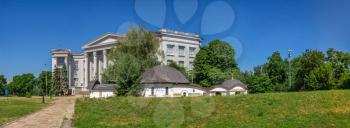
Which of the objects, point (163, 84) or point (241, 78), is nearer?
point (163, 84)

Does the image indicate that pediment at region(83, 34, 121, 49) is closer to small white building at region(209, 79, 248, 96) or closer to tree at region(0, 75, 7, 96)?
tree at region(0, 75, 7, 96)

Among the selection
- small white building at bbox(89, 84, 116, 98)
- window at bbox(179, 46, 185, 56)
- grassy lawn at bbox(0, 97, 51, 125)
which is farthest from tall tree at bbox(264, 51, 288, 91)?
grassy lawn at bbox(0, 97, 51, 125)

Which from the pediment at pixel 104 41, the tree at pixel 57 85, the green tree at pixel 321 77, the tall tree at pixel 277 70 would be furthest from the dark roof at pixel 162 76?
the tree at pixel 57 85

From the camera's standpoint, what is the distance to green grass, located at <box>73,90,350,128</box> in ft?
55.9

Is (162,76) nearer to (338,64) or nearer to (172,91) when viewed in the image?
(172,91)

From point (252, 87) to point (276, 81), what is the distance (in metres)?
15.5

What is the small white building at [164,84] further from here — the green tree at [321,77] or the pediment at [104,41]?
the pediment at [104,41]

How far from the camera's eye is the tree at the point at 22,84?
399ft

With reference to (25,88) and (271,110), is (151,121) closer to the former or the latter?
(271,110)

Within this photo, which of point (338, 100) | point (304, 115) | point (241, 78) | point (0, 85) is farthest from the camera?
point (0, 85)

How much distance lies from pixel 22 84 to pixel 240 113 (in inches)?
4550

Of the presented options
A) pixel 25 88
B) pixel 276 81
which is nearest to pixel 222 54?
pixel 276 81

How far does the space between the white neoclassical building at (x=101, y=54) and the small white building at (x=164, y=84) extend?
29.6 metres

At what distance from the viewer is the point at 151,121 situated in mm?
19047
